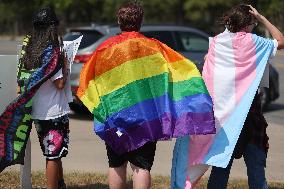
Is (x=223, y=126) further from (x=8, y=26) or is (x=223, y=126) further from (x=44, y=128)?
(x=8, y=26)

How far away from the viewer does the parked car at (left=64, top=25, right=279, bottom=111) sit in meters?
12.2

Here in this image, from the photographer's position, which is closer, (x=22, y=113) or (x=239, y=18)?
(x=239, y=18)

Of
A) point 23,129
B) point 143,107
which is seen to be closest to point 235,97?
point 143,107

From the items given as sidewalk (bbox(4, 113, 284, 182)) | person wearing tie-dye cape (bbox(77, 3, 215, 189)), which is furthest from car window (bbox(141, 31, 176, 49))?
person wearing tie-dye cape (bbox(77, 3, 215, 189))

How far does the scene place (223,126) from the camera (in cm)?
551

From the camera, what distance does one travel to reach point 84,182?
705 cm

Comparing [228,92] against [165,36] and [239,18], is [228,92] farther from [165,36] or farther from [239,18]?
[165,36]

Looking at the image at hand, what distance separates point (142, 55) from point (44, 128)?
1294 mm

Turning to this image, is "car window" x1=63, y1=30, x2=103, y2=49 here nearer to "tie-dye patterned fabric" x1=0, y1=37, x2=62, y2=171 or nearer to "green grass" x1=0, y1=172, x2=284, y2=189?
"green grass" x1=0, y1=172, x2=284, y2=189

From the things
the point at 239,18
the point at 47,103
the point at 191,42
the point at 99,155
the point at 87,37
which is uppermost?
the point at 239,18

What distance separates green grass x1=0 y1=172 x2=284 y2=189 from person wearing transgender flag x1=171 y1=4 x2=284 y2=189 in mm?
1349

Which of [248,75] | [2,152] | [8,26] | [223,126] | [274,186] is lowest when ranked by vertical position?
[8,26]

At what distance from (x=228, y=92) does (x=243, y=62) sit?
0.86 ft

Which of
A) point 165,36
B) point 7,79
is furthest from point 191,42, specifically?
point 7,79
